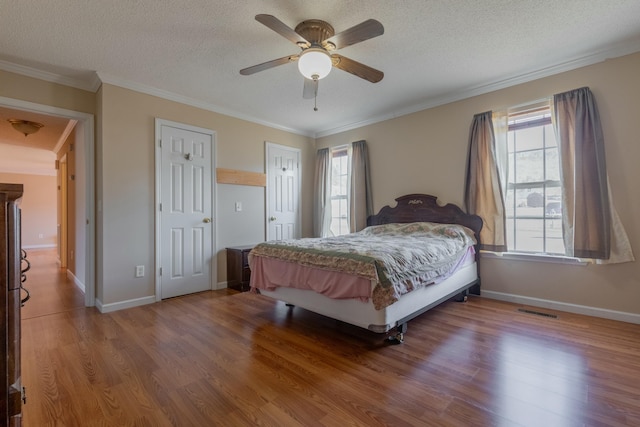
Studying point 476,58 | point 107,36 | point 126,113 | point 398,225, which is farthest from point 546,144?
point 126,113

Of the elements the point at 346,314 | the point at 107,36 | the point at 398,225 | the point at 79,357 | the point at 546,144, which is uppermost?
the point at 107,36

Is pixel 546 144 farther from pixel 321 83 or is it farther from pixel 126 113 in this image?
pixel 126 113

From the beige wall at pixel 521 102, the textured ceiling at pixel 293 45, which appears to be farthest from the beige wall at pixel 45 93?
the beige wall at pixel 521 102

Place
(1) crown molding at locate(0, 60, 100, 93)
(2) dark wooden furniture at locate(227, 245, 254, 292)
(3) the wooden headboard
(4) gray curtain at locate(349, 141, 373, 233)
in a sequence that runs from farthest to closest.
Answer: (4) gray curtain at locate(349, 141, 373, 233)
(2) dark wooden furniture at locate(227, 245, 254, 292)
(3) the wooden headboard
(1) crown molding at locate(0, 60, 100, 93)

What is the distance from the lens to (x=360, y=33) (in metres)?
2.02

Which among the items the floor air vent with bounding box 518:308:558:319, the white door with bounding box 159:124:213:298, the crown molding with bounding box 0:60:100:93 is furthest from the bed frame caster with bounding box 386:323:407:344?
the crown molding with bounding box 0:60:100:93

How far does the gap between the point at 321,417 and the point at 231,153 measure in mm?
3677

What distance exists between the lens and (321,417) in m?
1.51

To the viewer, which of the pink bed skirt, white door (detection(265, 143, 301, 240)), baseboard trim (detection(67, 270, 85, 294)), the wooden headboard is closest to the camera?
the pink bed skirt

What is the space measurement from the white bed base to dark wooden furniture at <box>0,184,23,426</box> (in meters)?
1.85

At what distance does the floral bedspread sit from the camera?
2109 millimetres

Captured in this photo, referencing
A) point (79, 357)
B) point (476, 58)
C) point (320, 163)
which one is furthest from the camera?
point (320, 163)

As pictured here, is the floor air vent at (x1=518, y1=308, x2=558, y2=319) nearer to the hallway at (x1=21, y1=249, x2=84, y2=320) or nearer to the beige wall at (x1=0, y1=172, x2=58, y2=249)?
the hallway at (x1=21, y1=249, x2=84, y2=320)

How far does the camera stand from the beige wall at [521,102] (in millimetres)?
2699
